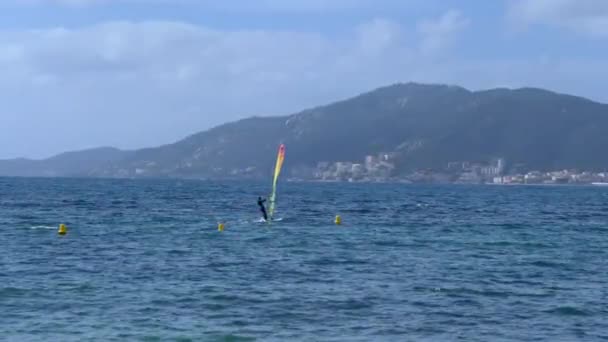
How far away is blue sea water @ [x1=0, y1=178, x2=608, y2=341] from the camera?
26.3 meters

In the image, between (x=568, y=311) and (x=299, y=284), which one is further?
(x=299, y=284)

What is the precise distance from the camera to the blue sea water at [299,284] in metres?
26.3

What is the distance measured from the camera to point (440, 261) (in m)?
42.2

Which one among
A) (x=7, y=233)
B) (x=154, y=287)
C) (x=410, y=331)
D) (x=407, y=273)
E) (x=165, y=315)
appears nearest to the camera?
(x=410, y=331)

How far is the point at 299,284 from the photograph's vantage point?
112ft

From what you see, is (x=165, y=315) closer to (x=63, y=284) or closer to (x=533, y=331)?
(x=63, y=284)

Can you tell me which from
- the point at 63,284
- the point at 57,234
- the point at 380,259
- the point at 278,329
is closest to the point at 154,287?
the point at 63,284

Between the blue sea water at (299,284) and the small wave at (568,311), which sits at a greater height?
the blue sea water at (299,284)

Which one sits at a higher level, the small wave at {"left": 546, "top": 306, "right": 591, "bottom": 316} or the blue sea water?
the blue sea water

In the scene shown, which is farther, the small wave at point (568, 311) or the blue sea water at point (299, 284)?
the small wave at point (568, 311)

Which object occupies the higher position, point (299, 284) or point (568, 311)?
point (299, 284)

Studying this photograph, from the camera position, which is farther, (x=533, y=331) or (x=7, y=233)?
(x=7, y=233)

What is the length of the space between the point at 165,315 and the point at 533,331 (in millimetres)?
11190

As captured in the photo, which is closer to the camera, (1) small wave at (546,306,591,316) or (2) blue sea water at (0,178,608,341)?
(2) blue sea water at (0,178,608,341)
